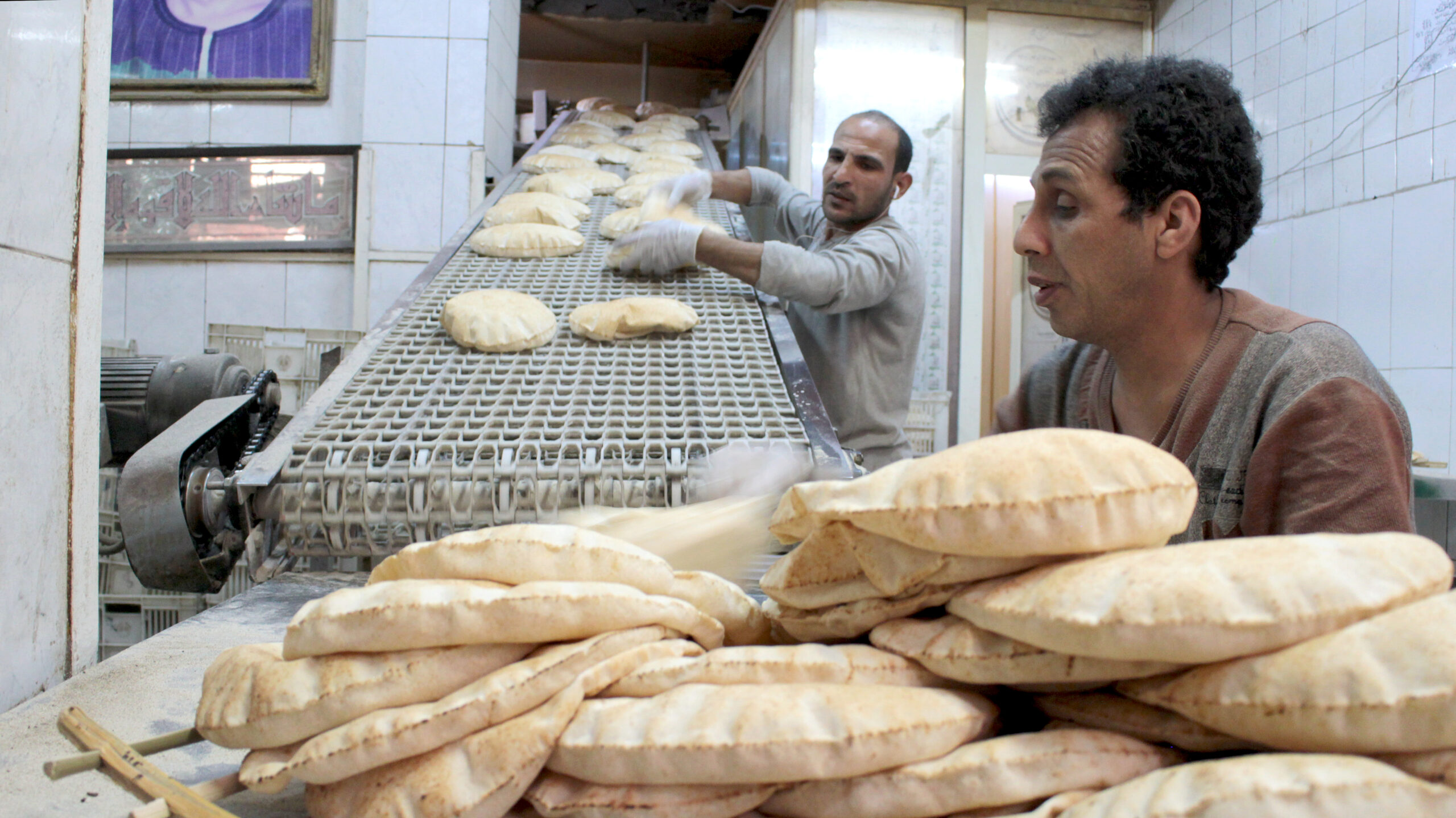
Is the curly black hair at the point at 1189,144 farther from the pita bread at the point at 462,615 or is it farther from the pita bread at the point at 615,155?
the pita bread at the point at 615,155

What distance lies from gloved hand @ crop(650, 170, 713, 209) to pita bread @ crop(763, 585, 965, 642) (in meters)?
2.08

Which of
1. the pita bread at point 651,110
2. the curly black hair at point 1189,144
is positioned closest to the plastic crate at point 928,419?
the pita bread at point 651,110

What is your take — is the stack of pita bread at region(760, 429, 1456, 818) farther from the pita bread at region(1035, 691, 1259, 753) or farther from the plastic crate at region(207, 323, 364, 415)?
the plastic crate at region(207, 323, 364, 415)

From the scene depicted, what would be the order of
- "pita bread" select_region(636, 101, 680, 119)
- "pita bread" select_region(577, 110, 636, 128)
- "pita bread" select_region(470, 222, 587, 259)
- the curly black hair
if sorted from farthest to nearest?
"pita bread" select_region(636, 101, 680, 119) < "pita bread" select_region(577, 110, 636, 128) < "pita bread" select_region(470, 222, 587, 259) < the curly black hair

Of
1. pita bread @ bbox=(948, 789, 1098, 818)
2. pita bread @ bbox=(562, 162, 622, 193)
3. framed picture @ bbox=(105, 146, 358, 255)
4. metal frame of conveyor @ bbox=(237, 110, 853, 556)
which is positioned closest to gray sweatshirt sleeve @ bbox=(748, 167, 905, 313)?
metal frame of conveyor @ bbox=(237, 110, 853, 556)

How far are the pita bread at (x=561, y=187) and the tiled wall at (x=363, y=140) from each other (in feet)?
3.24

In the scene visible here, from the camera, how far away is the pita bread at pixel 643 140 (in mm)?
3863

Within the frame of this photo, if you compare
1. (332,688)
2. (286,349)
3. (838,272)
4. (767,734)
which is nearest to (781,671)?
(767,734)

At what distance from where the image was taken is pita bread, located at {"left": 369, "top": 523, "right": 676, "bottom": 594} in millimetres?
580

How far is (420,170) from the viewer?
382cm

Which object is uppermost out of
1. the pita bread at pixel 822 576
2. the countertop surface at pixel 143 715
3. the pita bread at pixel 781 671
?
the pita bread at pixel 822 576

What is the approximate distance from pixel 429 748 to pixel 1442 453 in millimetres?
3348

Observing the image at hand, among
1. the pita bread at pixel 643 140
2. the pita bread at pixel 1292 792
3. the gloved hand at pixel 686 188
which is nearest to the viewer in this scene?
the pita bread at pixel 1292 792

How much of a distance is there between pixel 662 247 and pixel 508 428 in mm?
861
